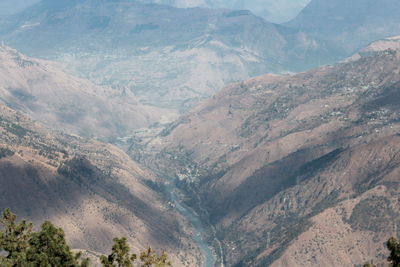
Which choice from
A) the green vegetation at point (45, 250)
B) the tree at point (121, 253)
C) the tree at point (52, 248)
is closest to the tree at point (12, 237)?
the green vegetation at point (45, 250)

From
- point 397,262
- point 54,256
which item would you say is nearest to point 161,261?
point 54,256

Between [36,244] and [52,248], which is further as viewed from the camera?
[36,244]

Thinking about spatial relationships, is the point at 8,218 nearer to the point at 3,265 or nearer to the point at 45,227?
the point at 45,227

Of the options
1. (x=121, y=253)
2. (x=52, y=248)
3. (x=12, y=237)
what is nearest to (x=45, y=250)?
(x=52, y=248)

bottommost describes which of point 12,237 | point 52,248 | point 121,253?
point 52,248

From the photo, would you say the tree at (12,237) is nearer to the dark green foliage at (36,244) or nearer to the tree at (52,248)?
the dark green foliage at (36,244)

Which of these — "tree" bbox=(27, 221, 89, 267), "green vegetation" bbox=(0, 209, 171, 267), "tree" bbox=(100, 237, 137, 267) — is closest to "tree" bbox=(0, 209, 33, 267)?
"green vegetation" bbox=(0, 209, 171, 267)

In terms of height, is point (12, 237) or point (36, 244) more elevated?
point (12, 237)

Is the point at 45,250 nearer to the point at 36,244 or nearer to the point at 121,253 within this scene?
the point at 36,244
